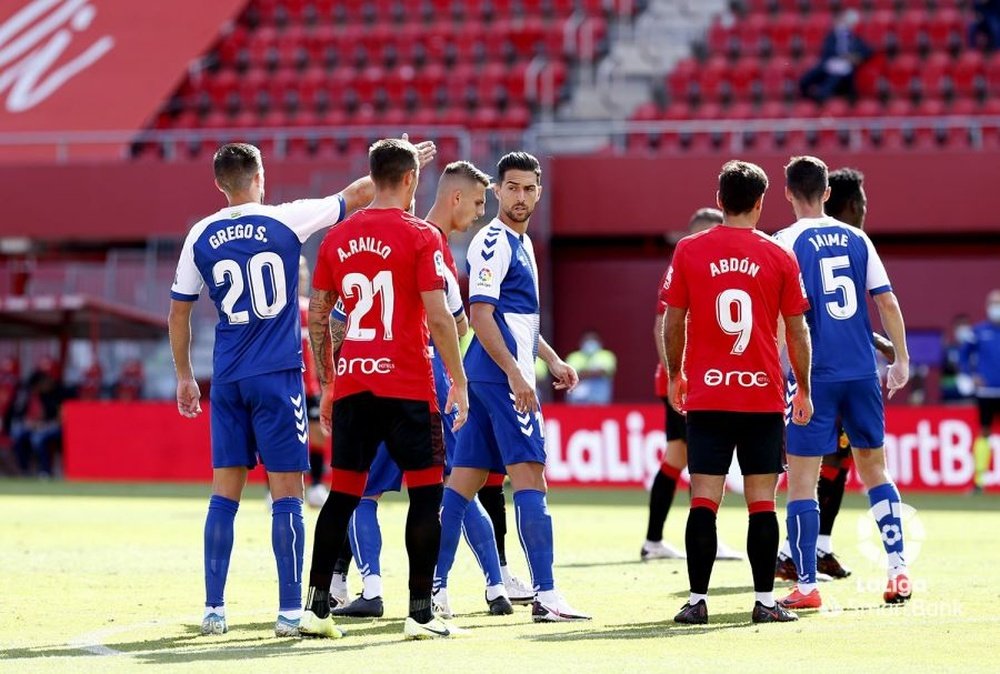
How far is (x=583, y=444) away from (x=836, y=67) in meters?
9.14

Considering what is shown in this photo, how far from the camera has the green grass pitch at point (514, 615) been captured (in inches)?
276

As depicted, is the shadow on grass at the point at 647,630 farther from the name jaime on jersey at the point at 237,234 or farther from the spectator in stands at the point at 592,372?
the spectator in stands at the point at 592,372

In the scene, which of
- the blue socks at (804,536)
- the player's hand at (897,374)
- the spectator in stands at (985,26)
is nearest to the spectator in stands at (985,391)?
the spectator in stands at (985,26)

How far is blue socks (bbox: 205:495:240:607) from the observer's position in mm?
8000

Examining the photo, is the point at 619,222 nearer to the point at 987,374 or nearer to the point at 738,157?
the point at 738,157

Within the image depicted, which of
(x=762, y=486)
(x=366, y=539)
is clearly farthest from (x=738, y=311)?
(x=366, y=539)

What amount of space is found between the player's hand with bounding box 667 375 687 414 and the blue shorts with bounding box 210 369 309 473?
185 centimetres

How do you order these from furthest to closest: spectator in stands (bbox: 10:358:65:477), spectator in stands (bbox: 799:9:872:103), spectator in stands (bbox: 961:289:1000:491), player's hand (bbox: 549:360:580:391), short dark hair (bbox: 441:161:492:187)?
1. spectator in stands (bbox: 799:9:872:103)
2. spectator in stands (bbox: 10:358:65:477)
3. spectator in stands (bbox: 961:289:1000:491)
4. player's hand (bbox: 549:360:580:391)
5. short dark hair (bbox: 441:161:492:187)

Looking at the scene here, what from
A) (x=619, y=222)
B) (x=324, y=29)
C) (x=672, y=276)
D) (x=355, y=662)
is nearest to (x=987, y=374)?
(x=619, y=222)

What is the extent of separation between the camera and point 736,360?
812 centimetres

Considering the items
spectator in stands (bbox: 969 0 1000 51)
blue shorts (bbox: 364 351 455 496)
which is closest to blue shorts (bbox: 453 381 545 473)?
blue shorts (bbox: 364 351 455 496)

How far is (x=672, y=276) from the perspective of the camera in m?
8.28

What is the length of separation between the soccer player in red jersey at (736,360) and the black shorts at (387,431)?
1.32 metres

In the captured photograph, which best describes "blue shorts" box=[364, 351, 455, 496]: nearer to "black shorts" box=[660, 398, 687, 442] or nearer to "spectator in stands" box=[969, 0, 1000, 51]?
"black shorts" box=[660, 398, 687, 442]
